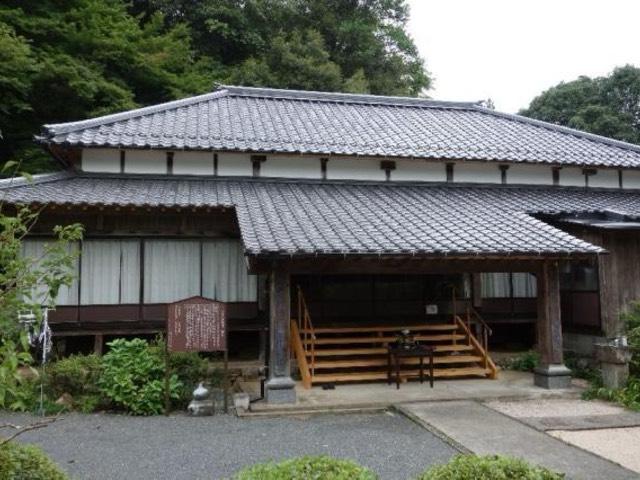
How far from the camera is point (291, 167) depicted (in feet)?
42.1

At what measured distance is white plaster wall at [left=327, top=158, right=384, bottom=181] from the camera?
1306 centimetres

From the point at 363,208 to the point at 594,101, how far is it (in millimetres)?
35250

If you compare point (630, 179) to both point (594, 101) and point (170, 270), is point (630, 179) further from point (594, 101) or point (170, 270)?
point (594, 101)

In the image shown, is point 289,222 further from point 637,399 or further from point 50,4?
point 50,4

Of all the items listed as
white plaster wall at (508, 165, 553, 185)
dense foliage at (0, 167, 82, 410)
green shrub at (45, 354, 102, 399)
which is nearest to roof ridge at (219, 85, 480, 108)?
white plaster wall at (508, 165, 553, 185)

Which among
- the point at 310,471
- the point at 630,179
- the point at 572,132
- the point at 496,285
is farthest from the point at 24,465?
the point at 572,132

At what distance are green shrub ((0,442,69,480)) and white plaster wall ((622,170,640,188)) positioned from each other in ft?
50.7

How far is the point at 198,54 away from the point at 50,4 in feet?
28.0

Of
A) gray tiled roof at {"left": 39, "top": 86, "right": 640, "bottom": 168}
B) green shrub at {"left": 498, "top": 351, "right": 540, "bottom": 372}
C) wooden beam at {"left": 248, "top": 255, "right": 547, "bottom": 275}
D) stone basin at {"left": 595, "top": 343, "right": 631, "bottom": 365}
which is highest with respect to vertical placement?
gray tiled roof at {"left": 39, "top": 86, "right": 640, "bottom": 168}

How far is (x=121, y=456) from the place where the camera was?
6418 millimetres

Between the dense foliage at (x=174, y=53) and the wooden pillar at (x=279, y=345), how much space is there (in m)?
11.4

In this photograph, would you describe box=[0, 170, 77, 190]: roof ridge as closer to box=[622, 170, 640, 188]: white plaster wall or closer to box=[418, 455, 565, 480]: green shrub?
box=[418, 455, 565, 480]: green shrub

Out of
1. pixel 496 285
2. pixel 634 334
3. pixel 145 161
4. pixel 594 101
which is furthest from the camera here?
pixel 594 101

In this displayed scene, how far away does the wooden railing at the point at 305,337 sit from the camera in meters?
10.4
